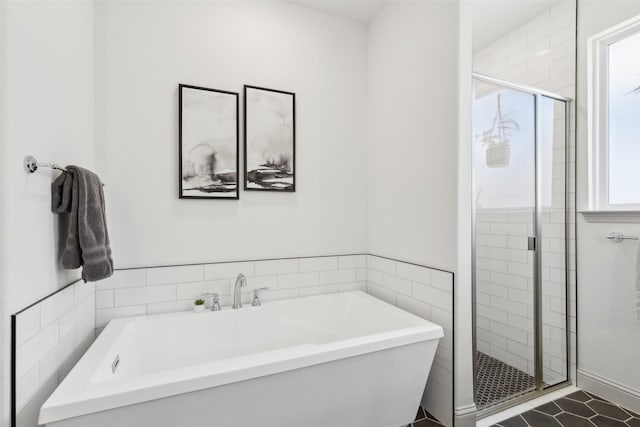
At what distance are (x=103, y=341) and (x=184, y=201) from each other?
0.92 metres

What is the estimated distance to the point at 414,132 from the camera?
2.15 meters

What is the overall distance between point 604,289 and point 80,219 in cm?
311

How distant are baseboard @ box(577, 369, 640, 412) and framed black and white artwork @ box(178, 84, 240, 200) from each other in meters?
2.74

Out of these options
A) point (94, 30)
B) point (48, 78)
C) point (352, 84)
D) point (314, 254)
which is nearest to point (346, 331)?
point (314, 254)

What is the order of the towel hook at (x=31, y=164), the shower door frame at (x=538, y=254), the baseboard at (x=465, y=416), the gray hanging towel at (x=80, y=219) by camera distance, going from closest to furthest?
the towel hook at (x=31, y=164), the gray hanging towel at (x=80, y=219), the baseboard at (x=465, y=416), the shower door frame at (x=538, y=254)

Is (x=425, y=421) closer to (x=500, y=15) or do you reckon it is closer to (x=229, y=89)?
(x=229, y=89)

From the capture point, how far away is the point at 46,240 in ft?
4.49

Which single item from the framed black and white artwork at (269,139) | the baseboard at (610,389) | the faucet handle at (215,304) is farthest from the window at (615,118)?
the faucet handle at (215,304)

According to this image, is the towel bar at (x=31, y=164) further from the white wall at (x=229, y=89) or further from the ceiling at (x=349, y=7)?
the ceiling at (x=349, y=7)

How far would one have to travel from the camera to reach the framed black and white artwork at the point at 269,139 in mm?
2289

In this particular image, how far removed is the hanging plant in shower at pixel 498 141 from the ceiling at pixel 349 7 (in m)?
1.19

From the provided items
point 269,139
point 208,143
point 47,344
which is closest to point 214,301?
point 47,344

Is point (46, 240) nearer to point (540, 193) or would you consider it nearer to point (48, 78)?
point (48, 78)

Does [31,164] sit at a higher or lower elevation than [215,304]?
higher
